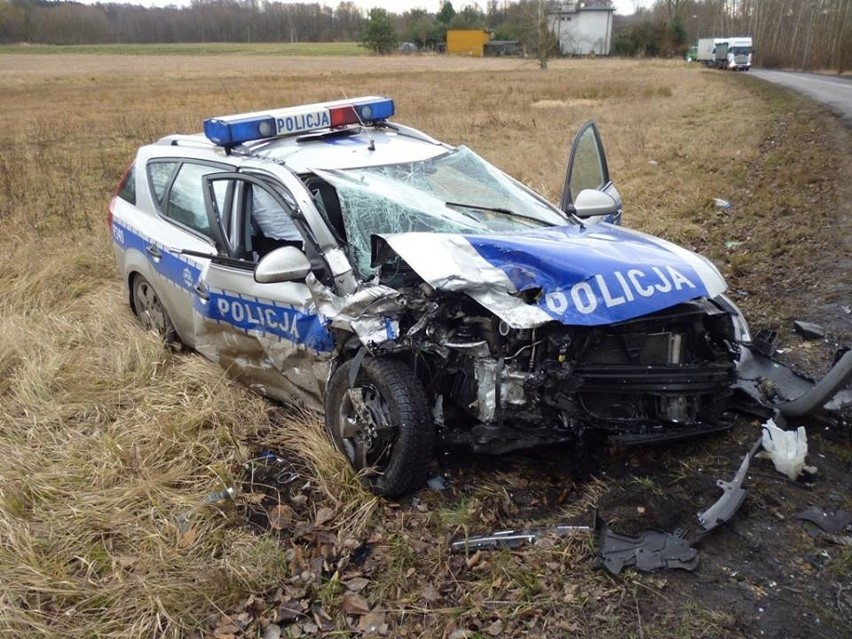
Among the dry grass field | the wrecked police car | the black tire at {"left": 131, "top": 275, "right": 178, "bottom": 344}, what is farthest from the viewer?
the black tire at {"left": 131, "top": 275, "right": 178, "bottom": 344}

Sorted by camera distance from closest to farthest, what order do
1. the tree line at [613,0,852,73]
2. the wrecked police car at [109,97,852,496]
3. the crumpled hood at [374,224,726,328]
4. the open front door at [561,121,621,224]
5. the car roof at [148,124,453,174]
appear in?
the crumpled hood at [374,224,726,328] → the wrecked police car at [109,97,852,496] → the car roof at [148,124,453,174] → the open front door at [561,121,621,224] → the tree line at [613,0,852,73]

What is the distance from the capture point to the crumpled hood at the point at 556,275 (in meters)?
3.02

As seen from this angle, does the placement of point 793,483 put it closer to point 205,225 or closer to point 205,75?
point 205,225

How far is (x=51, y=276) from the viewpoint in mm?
6664

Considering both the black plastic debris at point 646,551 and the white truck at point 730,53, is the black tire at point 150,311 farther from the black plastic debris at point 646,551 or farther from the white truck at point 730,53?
the white truck at point 730,53

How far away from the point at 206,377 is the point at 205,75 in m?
38.5

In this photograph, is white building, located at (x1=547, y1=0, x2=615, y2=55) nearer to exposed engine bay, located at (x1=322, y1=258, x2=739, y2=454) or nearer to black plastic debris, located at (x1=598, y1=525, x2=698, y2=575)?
exposed engine bay, located at (x1=322, y1=258, x2=739, y2=454)

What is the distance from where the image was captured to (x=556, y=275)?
10.3ft

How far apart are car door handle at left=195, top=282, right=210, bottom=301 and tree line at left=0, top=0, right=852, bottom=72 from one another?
46171 millimetres

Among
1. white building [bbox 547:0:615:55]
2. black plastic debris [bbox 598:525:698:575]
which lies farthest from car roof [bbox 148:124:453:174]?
white building [bbox 547:0:615:55]

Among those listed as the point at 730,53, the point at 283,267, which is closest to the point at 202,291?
the point at 283,267

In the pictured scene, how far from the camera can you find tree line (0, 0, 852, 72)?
54281 millimetres

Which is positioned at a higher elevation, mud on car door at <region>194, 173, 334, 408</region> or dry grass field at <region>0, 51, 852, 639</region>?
mud on car door at <region>194, 173, 334, 408</region>

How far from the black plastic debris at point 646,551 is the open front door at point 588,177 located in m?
2.10
